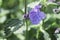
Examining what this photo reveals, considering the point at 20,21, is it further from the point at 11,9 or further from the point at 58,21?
the point at 58,21

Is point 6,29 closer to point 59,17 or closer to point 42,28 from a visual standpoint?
point 42,28

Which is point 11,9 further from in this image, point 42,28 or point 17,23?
point 42,28

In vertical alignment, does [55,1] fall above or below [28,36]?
above

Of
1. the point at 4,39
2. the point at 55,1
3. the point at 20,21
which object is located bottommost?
the point at 4,39

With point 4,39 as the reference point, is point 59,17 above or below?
above

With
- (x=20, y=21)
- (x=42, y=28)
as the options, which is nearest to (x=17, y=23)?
(x=20, y=21)
